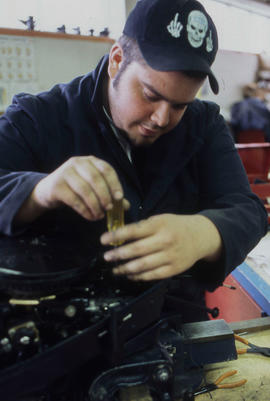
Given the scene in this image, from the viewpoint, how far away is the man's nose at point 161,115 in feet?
2.74

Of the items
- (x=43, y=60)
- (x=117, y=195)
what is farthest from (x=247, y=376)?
(x=43, y=60)

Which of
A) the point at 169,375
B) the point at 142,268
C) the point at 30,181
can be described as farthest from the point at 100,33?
the point at 169,375

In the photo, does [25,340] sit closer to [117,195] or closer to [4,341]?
[4,341]

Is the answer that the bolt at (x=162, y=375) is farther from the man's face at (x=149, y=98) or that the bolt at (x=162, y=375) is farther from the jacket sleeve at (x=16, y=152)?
the man's face at (x=149, y=98)

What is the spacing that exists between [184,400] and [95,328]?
26cm

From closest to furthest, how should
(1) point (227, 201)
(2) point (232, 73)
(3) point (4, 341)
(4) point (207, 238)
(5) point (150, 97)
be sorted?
(3) point (4, 341) → (4) point (207, 238) → (5) point (150, 97) → (1) point (227, 201) → (2) point (232, 73)

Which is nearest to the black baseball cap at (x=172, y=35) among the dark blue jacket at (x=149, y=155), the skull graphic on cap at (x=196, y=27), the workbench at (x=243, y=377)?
the skull graphic on cap at (x=196, y=27)

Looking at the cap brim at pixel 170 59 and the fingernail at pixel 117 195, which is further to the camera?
the cap brim at pixel 170 59

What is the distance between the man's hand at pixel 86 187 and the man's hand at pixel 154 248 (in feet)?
0.20

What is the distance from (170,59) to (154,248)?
46 centimetres

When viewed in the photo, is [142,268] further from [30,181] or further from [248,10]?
[248,10]

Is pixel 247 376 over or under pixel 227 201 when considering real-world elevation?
under

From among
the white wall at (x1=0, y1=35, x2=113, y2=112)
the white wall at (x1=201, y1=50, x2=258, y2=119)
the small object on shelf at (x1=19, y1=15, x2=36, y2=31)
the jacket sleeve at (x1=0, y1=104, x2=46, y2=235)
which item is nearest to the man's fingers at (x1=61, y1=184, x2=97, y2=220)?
the jacket sleeve at (x1=0, y1=104, x2=46, y2=235)

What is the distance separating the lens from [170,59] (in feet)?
2.55
